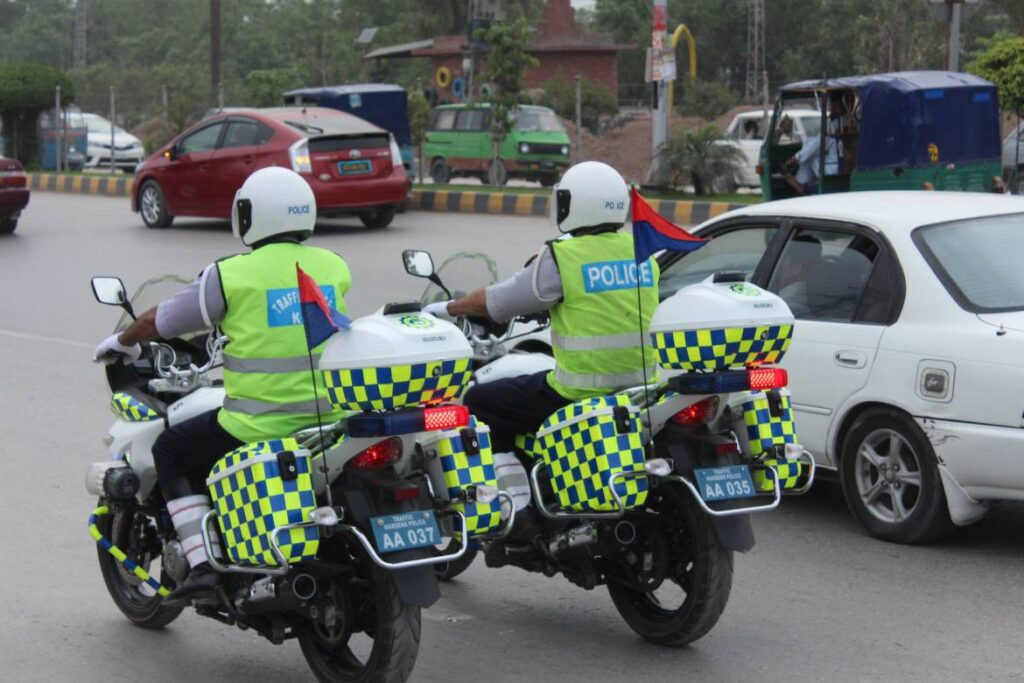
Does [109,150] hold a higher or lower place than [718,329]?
→ lower

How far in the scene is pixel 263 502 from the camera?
4.64m

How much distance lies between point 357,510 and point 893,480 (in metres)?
2.82

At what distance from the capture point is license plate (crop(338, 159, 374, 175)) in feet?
64.7

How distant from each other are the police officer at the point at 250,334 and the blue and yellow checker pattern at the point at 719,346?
1.00m

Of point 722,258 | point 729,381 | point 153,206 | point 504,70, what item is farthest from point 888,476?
point 504,70

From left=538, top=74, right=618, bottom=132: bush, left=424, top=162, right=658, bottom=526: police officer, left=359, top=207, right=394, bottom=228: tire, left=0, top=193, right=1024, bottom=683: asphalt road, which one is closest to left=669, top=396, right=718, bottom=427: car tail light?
left=424, top=162, right=658, bottom=526: police officer

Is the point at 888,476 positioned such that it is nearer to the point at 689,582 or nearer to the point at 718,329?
the point at 689,582

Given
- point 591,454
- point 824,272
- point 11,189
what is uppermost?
point 824,272

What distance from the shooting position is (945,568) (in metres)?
6.34

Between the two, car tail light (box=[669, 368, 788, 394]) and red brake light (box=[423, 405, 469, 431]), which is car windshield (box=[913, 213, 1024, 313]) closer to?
car tail light (box=[669, 368, 788, 394])

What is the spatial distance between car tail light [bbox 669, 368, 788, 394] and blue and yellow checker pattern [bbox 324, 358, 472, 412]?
86 centimetres

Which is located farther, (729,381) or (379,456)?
(729,381)

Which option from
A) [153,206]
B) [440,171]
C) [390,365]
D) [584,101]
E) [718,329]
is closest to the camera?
[390,365]

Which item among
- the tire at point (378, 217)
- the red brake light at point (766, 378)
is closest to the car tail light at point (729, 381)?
the red brake light at point (766, 378)
